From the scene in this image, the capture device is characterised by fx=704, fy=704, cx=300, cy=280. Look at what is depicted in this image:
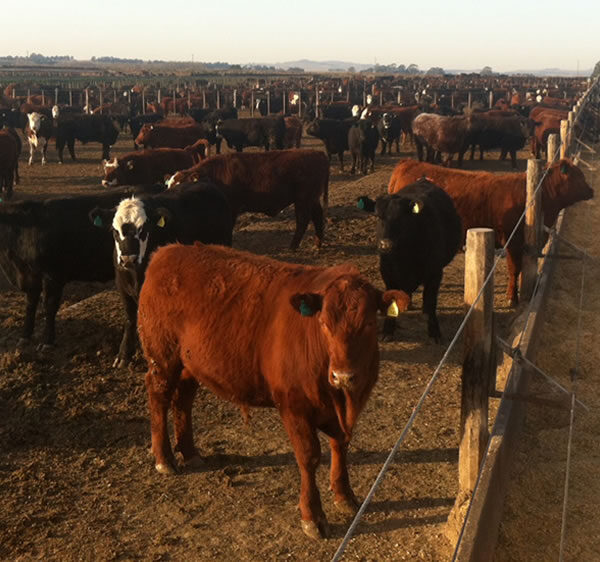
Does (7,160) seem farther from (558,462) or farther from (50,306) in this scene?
(558,462)

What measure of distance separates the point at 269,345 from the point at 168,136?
1716 cm

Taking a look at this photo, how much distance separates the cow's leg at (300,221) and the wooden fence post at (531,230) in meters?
4.32

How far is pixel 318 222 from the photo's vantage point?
11.3 meters

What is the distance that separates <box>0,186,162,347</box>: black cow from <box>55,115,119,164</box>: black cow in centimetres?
1527

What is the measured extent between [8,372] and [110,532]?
121 inches

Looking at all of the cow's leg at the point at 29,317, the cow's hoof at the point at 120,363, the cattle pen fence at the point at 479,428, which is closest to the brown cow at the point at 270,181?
the cow's leg at the point at 29,317

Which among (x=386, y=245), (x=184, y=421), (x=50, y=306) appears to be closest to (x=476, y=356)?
(x=184, y=421)

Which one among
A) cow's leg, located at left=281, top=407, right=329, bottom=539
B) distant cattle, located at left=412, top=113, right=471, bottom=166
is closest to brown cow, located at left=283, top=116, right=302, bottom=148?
distant cattle, located at left=412, top=113, right=471, bottom=166

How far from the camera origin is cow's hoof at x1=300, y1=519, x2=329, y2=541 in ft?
13.5

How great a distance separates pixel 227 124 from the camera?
2220cm

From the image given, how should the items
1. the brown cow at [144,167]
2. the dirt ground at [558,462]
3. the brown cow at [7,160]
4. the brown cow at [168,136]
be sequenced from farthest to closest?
the brown cow at [168,136], the brown cow at [7,160], the brown cow at [144,167], the dirt ground at [558,462]

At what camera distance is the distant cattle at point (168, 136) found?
20000mm

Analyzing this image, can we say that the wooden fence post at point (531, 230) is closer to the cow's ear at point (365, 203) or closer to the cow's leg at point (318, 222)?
the cow's ear at point (365, 203)

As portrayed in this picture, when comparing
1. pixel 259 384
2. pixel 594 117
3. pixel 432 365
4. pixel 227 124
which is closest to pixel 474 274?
pixel 259 384
